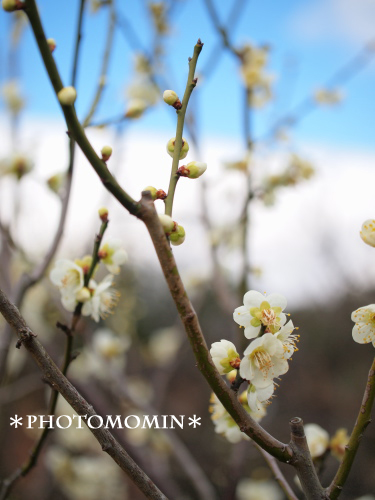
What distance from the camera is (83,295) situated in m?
0.95

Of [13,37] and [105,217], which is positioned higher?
[13,37]

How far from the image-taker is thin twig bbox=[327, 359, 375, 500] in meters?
0.68

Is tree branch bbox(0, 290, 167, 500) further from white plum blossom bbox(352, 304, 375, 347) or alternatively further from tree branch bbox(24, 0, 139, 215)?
white plum blossom bbox(352, 304, 375, 347)

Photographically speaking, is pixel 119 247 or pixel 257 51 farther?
pixel 257 51

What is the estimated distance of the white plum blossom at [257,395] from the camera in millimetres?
731

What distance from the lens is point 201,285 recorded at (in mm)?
3012

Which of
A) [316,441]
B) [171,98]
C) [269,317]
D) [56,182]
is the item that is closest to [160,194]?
[171,98]

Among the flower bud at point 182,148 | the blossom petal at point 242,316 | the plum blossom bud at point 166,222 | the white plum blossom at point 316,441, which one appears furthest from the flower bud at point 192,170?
the white plum blossom at point 316,441

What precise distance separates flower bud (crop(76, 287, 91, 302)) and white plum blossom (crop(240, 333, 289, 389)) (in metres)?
0.39

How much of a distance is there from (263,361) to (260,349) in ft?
0.07

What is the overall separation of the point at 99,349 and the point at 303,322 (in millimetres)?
7424

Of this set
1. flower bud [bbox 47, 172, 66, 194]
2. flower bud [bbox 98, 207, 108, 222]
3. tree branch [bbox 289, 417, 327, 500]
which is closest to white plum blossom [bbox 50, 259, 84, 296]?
flower bud [bbox 98, 207, 108, 222]

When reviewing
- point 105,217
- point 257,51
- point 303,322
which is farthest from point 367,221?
point 303,322

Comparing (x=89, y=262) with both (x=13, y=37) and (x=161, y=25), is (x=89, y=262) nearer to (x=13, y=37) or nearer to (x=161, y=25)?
(x=161, y=25)
